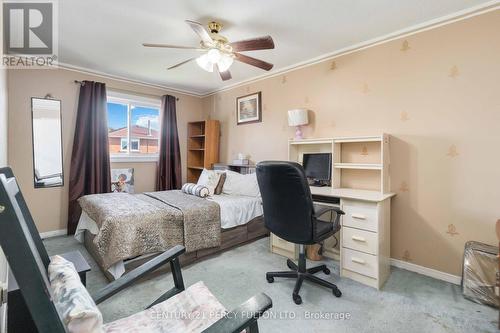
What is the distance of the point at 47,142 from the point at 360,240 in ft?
13.3

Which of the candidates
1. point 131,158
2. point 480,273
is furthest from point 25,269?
point 131,158

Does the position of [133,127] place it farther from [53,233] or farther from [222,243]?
[222,243]

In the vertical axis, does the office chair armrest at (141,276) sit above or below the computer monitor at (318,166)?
below

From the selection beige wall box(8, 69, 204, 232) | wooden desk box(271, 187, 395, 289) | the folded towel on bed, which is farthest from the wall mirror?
wooden desk box(271, 187, 395, 289)

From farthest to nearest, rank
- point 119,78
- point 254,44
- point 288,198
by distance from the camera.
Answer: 1. point 119,78
2. point 254,44
3. point 288,198

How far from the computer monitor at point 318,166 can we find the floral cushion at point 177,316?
6.73 ft

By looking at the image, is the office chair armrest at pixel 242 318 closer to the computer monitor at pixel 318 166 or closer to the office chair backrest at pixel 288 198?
the office chair backrest at pixel 288 198

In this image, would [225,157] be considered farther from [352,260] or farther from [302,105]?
[352,260]

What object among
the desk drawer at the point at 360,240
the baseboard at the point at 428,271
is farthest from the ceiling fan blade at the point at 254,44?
the baseboard at the point at 428,271

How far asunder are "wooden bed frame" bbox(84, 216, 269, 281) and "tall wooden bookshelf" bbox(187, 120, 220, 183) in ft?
5.68

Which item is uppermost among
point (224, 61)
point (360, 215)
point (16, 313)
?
point (224, 61)

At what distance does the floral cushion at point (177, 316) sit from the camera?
1042mm

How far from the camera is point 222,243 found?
Answer: 2.85m

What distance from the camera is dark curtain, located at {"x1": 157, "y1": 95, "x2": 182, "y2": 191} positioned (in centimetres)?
432
